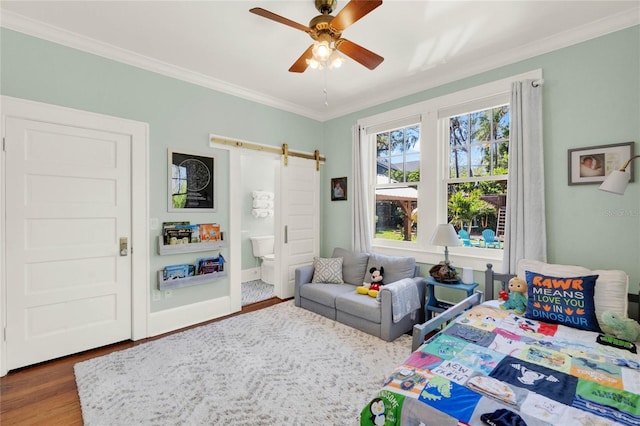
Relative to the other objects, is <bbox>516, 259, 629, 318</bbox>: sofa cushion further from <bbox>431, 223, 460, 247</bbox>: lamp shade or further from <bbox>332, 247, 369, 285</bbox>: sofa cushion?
<bbox>332, 247, 369, 285</bbox>: sofa cushion

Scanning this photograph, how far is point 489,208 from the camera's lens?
316 cm

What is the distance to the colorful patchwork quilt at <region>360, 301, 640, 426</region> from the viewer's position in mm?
1175

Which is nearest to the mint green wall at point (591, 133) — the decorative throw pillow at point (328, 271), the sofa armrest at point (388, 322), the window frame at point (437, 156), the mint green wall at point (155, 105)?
A: the window frame at point (437, 156)

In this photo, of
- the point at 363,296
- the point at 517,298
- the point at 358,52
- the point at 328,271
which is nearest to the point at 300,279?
the point at 328,271

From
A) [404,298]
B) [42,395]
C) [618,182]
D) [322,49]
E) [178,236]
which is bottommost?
[42,395]

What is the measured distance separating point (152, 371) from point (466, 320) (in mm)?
2482

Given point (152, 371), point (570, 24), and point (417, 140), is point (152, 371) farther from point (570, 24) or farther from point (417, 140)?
point (570, 24)

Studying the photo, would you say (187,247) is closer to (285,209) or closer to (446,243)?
(285,209)

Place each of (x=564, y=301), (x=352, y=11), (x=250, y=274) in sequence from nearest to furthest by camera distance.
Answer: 1. (x=352, y=11)
2. (x=564, y=301)
3. (x=250, y=274)

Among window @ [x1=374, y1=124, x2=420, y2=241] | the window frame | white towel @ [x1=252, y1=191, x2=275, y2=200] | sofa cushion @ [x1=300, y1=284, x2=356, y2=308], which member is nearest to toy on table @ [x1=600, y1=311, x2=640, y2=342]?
the window frame

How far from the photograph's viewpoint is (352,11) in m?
1.76

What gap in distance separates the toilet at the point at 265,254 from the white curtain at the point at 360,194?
5.83 ft

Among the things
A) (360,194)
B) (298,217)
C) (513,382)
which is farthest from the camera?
(298,217)

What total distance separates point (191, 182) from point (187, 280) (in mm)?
1098
